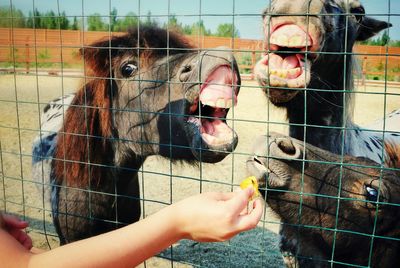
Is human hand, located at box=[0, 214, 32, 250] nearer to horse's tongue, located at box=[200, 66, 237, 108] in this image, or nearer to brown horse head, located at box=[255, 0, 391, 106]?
horse's tongue, located at box=[200, 66, 237, 108]

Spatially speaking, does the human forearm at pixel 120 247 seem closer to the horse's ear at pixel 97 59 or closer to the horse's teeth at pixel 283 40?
the horse's teeth at pixel 283 40

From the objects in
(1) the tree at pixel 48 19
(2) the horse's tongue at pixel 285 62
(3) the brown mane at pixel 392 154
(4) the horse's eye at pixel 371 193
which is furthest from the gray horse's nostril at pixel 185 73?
(3) the brown mane at pixel 392 154

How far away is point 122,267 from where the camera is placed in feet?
3.74

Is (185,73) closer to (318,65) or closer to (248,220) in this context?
(318,65)

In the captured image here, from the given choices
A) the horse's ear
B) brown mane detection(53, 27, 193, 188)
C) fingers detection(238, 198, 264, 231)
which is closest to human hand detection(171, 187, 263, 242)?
fingers detection(238, 198, 264, 231)

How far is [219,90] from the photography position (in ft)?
7.14

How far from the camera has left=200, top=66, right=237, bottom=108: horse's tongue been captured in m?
2.16

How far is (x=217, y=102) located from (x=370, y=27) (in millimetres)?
1689

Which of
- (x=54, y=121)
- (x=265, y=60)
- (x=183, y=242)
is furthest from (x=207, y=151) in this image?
(x=54, y=121)

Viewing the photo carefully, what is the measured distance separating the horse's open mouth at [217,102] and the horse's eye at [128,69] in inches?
30.0

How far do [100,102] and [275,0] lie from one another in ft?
4.70

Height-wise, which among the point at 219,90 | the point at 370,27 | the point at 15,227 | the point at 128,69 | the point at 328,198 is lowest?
the point at 328,198

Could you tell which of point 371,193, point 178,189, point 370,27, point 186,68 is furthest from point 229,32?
point 371,193

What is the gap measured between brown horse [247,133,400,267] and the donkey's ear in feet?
4.16
